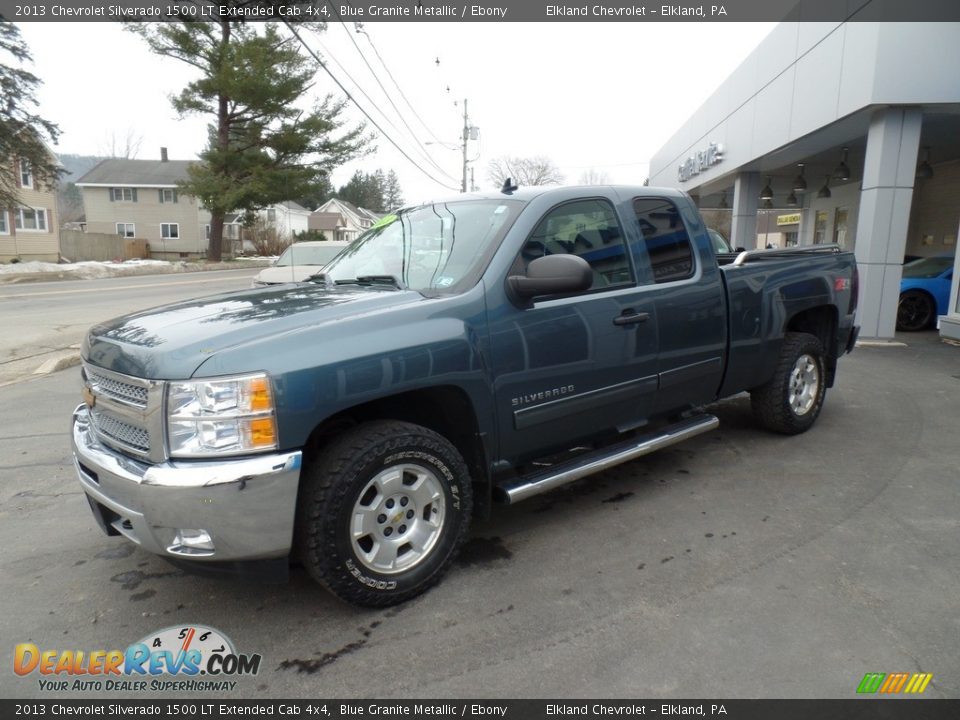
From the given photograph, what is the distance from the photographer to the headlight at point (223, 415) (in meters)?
2.57

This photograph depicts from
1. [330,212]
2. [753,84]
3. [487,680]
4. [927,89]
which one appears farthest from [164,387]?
[330,212]

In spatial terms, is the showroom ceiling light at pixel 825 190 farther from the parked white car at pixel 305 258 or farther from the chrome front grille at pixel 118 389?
the chrome front grille at pixel 118 389

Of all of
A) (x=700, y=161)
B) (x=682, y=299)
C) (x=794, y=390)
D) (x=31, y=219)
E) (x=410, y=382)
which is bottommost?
(x=794, y=390)

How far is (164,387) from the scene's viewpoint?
2.61 m

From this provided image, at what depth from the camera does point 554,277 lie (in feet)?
10.7

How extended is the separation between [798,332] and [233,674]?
4890 mm

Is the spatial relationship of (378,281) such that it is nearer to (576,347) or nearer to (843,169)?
(576,347)

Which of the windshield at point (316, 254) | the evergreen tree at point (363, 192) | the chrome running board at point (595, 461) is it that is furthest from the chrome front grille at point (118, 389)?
the evergreen tree at point (363, 192)

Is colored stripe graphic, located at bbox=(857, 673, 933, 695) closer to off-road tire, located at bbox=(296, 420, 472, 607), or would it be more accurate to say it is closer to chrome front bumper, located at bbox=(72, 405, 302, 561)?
off-road tire, located at bbox=(296, 420, 472, 607)

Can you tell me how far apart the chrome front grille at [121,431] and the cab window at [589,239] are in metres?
2.03

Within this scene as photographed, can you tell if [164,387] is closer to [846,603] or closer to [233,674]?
[233,674]
